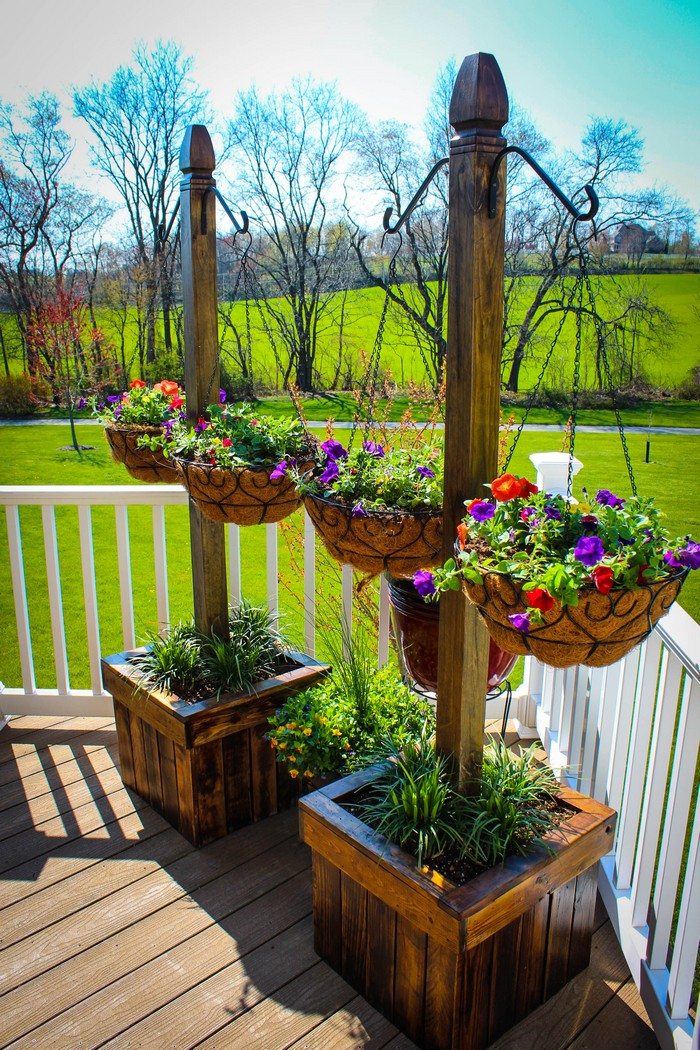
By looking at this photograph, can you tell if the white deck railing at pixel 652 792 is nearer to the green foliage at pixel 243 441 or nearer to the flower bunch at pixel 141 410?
the green foliage at pixel 243 441

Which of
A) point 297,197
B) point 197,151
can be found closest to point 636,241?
point 297,197

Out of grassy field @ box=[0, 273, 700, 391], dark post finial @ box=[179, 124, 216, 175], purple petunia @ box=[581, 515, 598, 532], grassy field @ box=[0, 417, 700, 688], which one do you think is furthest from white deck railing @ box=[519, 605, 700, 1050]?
grassy field @ box=[0, 273, 700, 391]

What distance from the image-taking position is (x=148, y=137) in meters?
4.62

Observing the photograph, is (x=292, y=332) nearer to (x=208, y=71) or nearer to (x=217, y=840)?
(x=208, y=71)

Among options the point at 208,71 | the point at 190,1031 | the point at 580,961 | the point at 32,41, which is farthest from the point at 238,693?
the point at 32,41

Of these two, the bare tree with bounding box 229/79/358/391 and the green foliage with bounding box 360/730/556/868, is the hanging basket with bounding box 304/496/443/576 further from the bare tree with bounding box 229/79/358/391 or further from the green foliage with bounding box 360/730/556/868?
the bare tree with bounding box 229/79/358/391

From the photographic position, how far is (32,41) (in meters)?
4.52

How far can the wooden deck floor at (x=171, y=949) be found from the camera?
1.67m

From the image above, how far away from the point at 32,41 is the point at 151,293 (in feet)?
5.24

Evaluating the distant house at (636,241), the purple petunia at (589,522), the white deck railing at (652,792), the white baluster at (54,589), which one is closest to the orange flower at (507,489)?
the purple petunia at (589,522)

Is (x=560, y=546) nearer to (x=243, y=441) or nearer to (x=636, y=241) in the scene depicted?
(x=243, y=441)

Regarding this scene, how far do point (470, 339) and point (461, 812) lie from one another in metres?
0.99

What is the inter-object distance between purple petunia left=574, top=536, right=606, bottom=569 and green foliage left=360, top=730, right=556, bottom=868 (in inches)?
→ 27.7

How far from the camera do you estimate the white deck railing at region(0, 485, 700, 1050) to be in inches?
60.2
